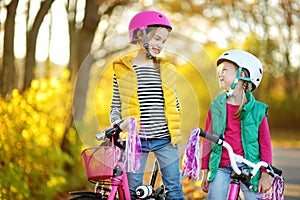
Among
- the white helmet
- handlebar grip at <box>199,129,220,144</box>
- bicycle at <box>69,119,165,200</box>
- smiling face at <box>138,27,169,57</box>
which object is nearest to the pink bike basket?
bicycle at <box>69,119,165,200</box>

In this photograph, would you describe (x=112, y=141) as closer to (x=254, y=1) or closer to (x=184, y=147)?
(x=184, y=147)

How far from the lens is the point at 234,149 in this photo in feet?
15.6

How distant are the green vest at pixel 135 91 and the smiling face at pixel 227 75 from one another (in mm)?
349

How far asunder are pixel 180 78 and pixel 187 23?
424 inches

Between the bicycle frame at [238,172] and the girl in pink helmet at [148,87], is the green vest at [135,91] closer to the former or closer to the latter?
the girl in pink helmet at [148,87]

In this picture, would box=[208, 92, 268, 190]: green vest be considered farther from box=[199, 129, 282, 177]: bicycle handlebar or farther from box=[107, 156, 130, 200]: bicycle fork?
box=[107, 156, 130, 200]: bicycle fork

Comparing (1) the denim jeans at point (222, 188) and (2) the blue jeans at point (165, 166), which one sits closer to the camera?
(2) the blue jeans at point (165, 166)

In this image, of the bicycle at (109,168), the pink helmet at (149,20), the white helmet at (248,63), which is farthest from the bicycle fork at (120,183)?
the white helmet at (248,63)

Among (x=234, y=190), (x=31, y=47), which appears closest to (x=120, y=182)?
(x=234, y=190)

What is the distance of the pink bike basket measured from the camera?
425cm

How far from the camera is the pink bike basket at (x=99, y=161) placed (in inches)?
167

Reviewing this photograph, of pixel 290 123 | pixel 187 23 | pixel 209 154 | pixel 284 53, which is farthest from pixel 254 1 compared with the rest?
pixel 290 123

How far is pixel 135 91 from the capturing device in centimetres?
444

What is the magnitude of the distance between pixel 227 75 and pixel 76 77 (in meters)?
1.26
